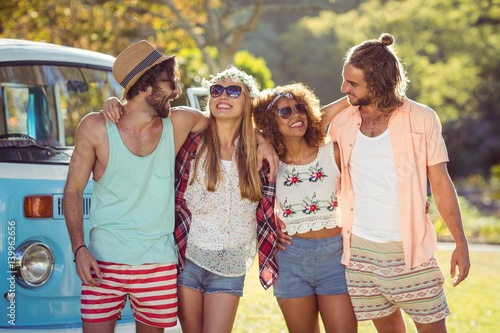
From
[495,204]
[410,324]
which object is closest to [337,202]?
[410,324]

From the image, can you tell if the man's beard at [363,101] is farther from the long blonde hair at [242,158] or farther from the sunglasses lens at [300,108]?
the long blonde hair at [242,158]

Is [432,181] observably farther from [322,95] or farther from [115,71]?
[322,95]

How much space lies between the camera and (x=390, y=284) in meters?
4.45

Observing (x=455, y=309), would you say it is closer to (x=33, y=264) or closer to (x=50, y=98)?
(x=50, y=98)

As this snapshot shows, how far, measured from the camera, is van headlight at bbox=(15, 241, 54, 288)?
4.75 m

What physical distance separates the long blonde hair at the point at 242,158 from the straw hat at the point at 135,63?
57 cm

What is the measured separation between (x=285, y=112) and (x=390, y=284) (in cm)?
118


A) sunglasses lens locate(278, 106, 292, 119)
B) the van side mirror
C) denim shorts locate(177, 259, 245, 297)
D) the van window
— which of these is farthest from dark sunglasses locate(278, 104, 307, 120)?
the van side mirror

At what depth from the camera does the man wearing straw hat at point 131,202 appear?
163 inches

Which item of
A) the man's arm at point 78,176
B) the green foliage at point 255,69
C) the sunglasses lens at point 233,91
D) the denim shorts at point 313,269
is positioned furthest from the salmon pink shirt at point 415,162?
the green foliage at point 255,69

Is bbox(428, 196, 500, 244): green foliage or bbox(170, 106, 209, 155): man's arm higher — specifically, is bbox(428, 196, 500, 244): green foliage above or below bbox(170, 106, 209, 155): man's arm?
below

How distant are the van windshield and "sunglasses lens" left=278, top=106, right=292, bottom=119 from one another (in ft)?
5.17

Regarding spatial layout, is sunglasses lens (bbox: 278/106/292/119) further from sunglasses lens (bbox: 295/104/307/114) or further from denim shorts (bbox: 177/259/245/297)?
denim shorts (bbox: 177/259/245/297)

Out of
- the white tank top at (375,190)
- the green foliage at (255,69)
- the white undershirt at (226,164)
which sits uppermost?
the green foliage at (255,69)
